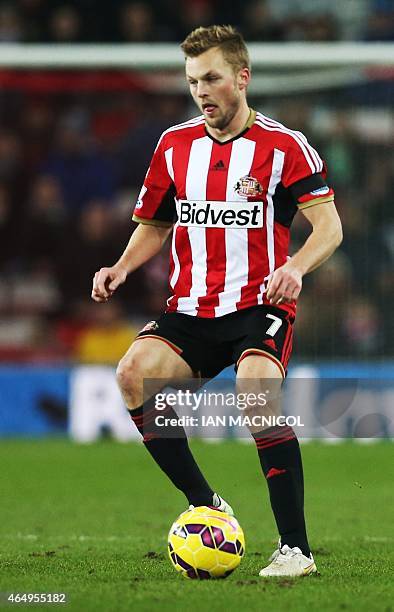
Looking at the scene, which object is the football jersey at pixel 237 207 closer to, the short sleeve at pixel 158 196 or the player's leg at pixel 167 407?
the short sleeve at pixel 158 196

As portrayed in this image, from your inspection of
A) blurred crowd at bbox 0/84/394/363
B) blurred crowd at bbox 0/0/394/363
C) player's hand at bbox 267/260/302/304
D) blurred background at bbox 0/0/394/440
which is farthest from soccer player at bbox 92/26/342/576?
blurred crowd at bbox 0/0/394/363

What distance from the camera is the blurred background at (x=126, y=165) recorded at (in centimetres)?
1160

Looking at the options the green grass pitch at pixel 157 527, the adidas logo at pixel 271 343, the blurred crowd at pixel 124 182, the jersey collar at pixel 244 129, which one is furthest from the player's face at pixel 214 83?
the blurred crowd at pixel 124 182

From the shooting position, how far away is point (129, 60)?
9992 mm

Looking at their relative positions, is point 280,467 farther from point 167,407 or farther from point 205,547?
point 167,407

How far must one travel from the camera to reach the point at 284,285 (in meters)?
4.69

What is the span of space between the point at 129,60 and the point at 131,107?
2966 millimetres

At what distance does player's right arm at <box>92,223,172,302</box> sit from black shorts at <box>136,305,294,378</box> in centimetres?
24

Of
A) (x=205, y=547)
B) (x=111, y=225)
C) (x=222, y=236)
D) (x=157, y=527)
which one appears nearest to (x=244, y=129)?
(x=222, y=236)

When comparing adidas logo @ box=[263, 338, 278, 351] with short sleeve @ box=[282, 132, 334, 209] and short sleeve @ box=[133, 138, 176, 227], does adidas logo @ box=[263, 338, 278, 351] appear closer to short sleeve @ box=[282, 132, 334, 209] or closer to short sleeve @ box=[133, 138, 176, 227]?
short sleeve @ box=[282, 132, 334, 209]

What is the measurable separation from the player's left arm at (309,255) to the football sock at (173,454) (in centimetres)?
76

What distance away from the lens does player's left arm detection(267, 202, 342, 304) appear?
470 cm

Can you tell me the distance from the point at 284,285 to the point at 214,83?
3.14ft

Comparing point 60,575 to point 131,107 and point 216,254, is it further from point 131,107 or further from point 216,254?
point 131,107
